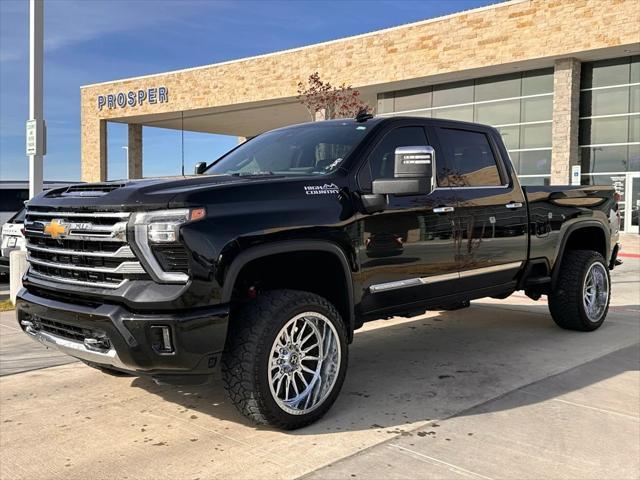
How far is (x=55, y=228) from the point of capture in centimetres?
392

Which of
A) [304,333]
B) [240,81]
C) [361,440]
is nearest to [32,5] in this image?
[304,333]

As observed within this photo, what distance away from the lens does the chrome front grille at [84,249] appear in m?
3.55

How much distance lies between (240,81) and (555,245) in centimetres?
3032

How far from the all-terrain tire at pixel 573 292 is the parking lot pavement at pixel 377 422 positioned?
1.80ft

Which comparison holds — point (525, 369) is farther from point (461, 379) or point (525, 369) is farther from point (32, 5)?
point (32, 5)

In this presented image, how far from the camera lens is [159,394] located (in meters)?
4.66

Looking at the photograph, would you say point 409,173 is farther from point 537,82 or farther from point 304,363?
point 537,82

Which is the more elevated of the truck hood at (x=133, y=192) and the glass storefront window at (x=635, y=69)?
the glass storefront window at (x=635, y=69)

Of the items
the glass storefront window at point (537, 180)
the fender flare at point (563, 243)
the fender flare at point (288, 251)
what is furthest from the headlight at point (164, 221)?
the glass storefront window at point (537, 180)

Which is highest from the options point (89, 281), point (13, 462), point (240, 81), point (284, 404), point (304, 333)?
point (240, 81)

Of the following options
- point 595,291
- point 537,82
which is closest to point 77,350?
point 595,291

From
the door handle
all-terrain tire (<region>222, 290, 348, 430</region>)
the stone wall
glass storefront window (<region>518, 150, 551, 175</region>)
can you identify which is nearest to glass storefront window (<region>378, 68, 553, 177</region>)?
glass storefront window (<region>518, 150, 551, 175</region>)

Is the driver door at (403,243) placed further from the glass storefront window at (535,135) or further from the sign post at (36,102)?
the glass storefront window at (535,135)

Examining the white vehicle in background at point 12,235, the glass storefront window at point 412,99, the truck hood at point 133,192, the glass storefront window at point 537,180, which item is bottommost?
the white vehicle in background at point 12,235
